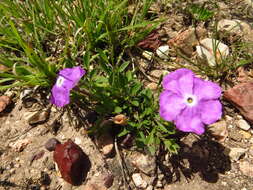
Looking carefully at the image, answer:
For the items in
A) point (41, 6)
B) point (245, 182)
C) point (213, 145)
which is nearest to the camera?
point (245, 182)

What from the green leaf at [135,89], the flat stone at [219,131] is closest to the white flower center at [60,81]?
the green leaf at [135,89]

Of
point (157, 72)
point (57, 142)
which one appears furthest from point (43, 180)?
point (157, 72)

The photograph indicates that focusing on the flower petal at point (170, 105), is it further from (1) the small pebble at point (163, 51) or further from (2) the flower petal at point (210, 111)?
(1) the small pebble at point (163, 51)

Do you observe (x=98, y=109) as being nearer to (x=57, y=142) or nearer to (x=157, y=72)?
(x=57, y=142)

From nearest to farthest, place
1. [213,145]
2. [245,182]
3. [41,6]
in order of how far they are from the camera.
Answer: [245,182]
[213,145]
[41,6]

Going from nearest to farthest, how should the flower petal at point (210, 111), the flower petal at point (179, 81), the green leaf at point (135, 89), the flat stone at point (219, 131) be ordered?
the flower petal at point (210, 111) < the flower petal at point (179, 81) < the green leaf at point (135, 89) < the flat stone at point (219, 131)

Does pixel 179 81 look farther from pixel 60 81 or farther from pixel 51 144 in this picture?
pixel 51 144

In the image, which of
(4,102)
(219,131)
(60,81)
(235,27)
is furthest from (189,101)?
(4,102)
